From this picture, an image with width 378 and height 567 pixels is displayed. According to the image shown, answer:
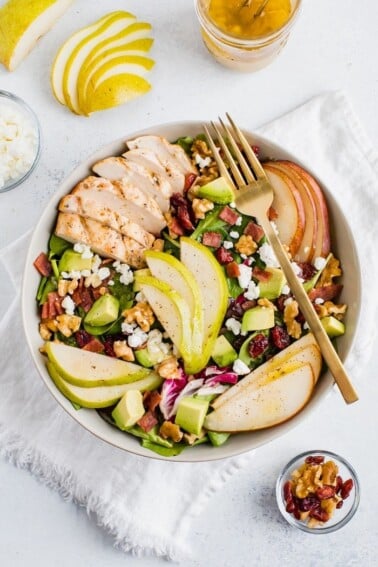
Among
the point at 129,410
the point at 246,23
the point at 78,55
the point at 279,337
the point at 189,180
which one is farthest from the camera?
the point at 78,55

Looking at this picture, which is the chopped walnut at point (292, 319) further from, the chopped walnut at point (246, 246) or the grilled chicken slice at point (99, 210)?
the grilled chicken slice at point (99, 210)

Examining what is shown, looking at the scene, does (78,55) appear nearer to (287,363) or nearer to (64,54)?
(64,54)

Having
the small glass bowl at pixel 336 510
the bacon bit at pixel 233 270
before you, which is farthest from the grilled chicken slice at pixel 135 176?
the small glass bowl at pixel 336 510

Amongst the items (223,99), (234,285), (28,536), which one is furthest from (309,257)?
(28,536)

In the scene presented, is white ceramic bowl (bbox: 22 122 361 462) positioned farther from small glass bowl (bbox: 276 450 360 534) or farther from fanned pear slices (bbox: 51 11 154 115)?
small glass bowl (bbox: 276 450 360 534)

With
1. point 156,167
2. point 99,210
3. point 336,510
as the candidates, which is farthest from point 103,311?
point 336,510

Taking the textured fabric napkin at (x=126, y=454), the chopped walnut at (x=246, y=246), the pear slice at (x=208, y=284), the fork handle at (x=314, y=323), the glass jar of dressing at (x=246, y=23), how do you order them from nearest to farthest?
the fork handle at (x=314, y=323) < the pear slice at (x=208, y=284) < the chopped walnut at (x=246, y=246) < the glass jar of dressing at (x=246, y=23) < the textured fabric napkin at (x=126, y=454)
